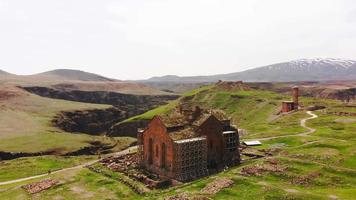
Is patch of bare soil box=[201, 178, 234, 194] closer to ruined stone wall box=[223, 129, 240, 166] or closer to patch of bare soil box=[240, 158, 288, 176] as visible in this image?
patch of bare soil box=[240, 158, 288, 176]

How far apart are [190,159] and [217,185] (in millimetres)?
6190

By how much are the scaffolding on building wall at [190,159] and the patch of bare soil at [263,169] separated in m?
5.45

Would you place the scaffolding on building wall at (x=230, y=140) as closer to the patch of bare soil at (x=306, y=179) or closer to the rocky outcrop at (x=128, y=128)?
the patch of bare soil at (x=306, y=179)

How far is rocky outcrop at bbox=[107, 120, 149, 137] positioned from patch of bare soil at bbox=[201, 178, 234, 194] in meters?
91.0

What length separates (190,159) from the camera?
168 feet

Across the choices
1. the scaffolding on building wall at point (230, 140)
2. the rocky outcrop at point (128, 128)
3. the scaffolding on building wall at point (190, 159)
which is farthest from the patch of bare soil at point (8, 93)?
the scaffolding on building wall at point (190, 159)

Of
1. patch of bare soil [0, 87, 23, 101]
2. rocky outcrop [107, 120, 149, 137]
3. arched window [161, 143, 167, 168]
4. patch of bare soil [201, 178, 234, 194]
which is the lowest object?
rocky outcrop [107, 120, 149, 137]

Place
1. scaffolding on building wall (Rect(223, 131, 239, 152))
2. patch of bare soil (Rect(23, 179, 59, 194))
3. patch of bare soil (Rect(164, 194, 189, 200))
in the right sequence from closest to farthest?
patch of bare soil (Rect(164, 194, 189, 200)), patch of bare soil (Rect(23, 179, 59, 194)), scaffolding on building wall (Rect(223, 131, 239, 152))

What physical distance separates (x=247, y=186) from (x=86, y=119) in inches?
4674

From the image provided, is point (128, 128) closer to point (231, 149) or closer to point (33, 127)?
point (33, 127)

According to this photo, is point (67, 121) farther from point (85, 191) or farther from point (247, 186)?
point (247, 186)

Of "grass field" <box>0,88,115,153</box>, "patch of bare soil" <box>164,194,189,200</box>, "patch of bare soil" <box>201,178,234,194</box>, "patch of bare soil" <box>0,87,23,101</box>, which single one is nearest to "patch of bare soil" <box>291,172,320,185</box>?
"patch of bare soil" <box>201,178,234,194</box>

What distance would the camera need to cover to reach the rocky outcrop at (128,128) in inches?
5438

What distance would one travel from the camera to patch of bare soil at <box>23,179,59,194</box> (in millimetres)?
51375
